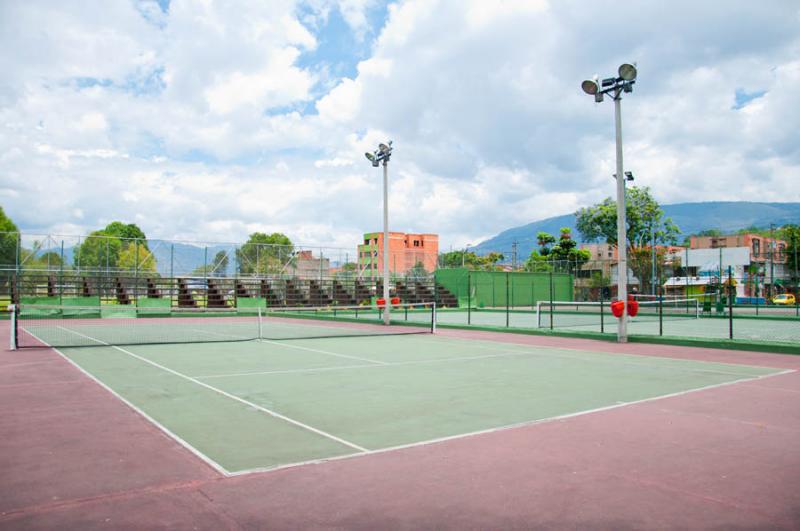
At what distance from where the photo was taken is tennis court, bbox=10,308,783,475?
6.57m

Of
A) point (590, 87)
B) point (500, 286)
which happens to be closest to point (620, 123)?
point (590, 87)

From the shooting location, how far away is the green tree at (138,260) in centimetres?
3653

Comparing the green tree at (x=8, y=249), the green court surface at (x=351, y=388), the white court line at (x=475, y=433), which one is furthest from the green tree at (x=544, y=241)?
the white court line at (x=475, y=433)

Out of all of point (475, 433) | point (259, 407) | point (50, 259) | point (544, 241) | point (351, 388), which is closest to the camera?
point (475, 433)

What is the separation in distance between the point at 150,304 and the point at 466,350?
25475 millimetres

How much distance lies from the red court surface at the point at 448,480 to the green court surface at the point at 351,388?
0.50 metres

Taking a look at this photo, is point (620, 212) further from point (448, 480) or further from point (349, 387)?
point (448, 480)

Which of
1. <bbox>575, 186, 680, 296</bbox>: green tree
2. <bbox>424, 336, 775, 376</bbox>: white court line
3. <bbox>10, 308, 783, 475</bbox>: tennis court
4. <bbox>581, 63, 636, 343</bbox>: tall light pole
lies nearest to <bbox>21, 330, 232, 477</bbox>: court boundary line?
<bbox>10, 308, 783, 475</bbox>: tennis court

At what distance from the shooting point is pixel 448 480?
5109mm

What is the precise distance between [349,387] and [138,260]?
101 feet

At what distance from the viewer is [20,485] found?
16.1ft

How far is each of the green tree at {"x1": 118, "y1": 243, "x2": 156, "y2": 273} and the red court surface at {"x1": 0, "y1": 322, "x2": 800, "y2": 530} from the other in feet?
101

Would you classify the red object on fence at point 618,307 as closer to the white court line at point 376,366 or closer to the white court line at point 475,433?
the white court line at point 376,366

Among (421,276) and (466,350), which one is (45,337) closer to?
(466,350)
